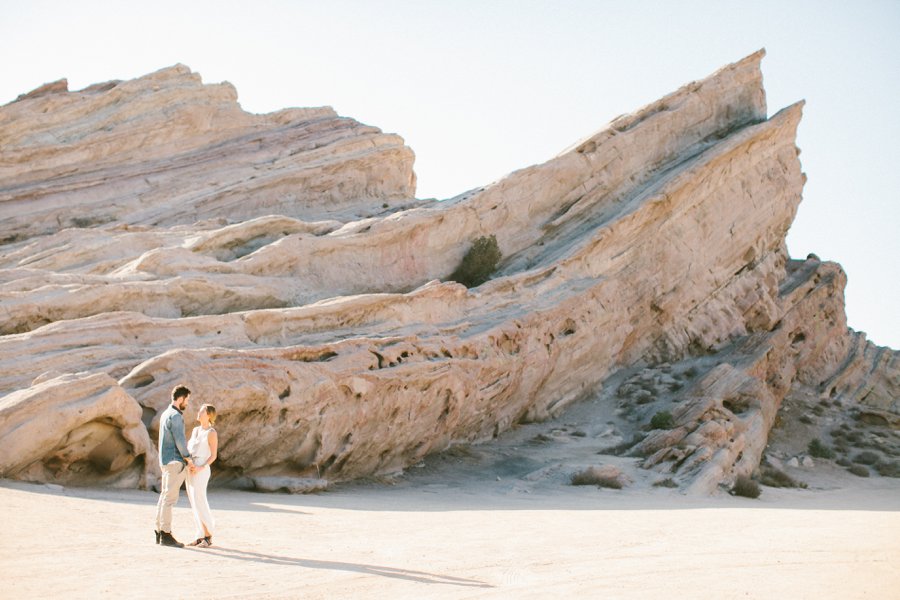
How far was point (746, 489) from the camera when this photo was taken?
23.7 metres

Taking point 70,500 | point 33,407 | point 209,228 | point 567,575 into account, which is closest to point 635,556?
point 567,575

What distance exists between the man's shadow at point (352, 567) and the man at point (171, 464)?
534 mm

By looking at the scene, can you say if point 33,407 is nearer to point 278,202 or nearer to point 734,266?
point 278,202

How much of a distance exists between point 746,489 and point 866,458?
9.07m

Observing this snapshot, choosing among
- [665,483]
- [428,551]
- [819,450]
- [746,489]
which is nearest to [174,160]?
[665,483]

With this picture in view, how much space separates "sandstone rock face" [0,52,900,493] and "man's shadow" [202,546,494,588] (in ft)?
18.3

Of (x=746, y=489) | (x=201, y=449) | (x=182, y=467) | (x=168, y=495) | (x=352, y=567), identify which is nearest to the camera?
(x=352, y=567)

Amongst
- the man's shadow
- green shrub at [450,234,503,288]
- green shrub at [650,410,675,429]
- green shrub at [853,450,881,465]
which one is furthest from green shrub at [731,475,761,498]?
the man's shadow

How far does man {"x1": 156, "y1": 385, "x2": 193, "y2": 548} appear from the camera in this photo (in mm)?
10969

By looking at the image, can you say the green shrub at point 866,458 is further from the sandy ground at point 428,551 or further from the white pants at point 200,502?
the white pants at point 200,502

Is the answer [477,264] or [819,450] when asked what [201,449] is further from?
[819,450]

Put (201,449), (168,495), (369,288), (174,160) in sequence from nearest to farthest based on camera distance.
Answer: (168,495), (201,449), (369,288), (174,160)

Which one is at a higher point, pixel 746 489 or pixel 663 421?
pixel 663 421

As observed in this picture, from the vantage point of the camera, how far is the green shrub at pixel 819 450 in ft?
101
